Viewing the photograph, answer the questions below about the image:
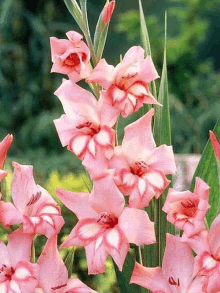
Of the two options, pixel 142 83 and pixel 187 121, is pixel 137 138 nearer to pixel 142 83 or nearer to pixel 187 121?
pixel 142 83

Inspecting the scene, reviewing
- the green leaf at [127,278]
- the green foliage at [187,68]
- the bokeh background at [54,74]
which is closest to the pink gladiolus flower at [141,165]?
the green leaf at [127,278]

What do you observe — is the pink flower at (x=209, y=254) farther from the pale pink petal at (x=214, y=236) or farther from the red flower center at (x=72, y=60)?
the red flower center at (x=72, y=60)

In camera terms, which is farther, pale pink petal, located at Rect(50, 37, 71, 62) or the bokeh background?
the bokeh background

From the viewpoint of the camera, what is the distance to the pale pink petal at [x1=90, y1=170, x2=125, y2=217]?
0.66 metres

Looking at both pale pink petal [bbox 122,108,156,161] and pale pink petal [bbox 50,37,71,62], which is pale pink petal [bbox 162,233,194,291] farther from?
pale pink petal [bbox 50,37,71,62]

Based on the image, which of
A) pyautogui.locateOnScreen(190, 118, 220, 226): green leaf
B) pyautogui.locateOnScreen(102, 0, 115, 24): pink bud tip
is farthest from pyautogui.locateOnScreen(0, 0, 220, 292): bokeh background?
pyautogui.locateOnScreen(102, 0, 115, 24): pink bud tip

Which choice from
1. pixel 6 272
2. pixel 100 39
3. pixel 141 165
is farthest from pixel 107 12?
pixel 6 272

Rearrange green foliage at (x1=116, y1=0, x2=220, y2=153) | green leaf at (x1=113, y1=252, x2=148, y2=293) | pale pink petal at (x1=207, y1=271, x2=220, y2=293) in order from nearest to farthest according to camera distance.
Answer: pale pink petal at (x1=207, y1=271, x2=220, y2=293), green leaf at (x1=113, y1=252, x2=148, y2=293), green foliage at (x1=116, y1=0, x2=220, y2=153)

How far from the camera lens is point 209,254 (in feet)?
2.18

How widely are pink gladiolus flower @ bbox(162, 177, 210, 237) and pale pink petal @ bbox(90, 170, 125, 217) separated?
0.04 m

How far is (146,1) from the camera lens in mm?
4359

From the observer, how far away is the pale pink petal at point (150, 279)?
68 cm

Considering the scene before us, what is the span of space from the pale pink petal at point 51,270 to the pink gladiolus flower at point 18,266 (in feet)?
0.05

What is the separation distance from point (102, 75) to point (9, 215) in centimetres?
14
